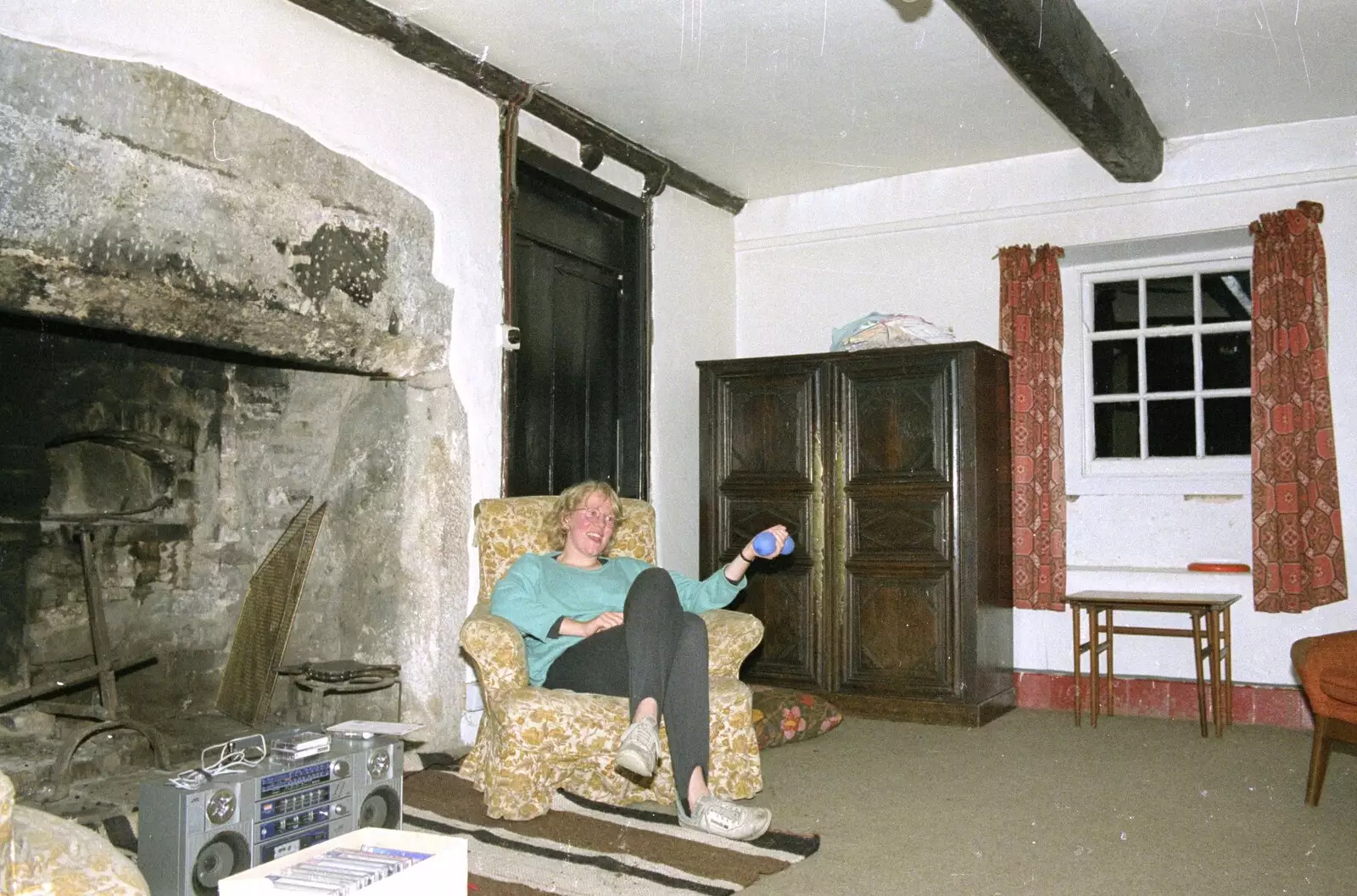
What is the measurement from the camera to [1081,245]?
16.3 feet

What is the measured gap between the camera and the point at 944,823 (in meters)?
3.06

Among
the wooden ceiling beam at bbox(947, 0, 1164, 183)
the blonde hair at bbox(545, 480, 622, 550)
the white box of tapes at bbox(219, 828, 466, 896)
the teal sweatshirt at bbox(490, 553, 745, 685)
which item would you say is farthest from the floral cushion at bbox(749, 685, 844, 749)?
the wooden ceiling beam at bbox(947, 0, 1164, 183)

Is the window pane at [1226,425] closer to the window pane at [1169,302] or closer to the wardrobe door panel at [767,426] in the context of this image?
the window pane at [1169,302]

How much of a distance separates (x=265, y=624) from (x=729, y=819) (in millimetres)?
1704

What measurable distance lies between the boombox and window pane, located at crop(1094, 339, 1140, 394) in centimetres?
379

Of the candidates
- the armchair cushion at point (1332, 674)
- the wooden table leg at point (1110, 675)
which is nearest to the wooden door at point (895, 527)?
the wooden table leg at point (1110, 675)

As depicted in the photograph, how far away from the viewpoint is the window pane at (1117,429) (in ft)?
16.5

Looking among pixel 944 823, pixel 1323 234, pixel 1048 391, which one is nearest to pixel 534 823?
pixel 944 823

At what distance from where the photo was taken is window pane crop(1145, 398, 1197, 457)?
493 cm

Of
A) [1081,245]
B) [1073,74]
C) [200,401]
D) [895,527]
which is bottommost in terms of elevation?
[895,527]

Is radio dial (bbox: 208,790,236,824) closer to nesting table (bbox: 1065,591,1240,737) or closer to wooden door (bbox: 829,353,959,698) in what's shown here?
wooden door (bbox: 829,353,959,698)

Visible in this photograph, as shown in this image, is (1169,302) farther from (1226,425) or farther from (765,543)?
(765,543)

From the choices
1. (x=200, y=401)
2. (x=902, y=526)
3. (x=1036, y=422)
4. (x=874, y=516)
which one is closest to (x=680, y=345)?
(x=874, y=516)

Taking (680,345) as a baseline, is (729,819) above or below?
below
